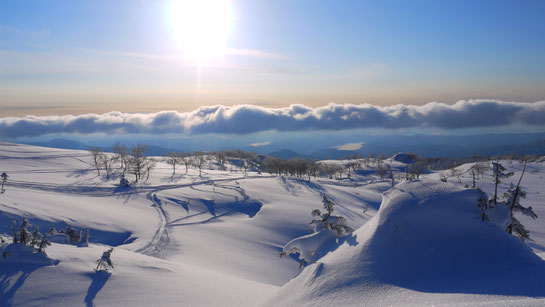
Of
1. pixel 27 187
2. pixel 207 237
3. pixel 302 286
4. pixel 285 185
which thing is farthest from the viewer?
pixel 285 185

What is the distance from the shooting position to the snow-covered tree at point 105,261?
1155cm

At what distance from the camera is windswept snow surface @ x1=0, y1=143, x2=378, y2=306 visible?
33.9 ft

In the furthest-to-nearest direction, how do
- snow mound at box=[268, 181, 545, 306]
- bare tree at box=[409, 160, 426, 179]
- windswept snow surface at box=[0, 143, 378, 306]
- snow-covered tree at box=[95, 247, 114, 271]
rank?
1. bare tree at box=[409, 160, 426, 179]
2. snow-covered tree at box=[95, 247, 114, 271]
3. windswept snow surface at box=[0, 143, 378, 306]
4. snow mound at box=[268, 181, 545, 306]

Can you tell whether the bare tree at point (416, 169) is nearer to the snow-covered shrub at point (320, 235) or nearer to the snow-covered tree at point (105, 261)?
the snow-covered shrub at point (320, 235)

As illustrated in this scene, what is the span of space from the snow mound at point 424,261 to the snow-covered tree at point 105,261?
751cm

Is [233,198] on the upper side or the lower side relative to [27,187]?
lower

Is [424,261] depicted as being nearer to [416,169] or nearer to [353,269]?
[353,269]

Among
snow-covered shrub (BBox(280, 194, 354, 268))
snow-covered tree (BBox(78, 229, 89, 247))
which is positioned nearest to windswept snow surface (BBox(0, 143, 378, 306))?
snow-covered tree (BBox(78, 229, 89, 247))

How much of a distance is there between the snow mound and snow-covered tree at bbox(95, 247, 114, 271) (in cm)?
751

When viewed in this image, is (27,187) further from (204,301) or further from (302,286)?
(302,286)

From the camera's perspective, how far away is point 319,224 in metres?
11.4

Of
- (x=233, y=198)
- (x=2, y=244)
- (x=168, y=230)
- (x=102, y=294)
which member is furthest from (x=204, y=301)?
(x=233, y=198)

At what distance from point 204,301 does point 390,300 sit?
7.55 m

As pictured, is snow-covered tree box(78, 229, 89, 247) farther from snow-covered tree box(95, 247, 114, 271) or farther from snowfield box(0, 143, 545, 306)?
snow-covered tree box(95, 247, 114, 271)
